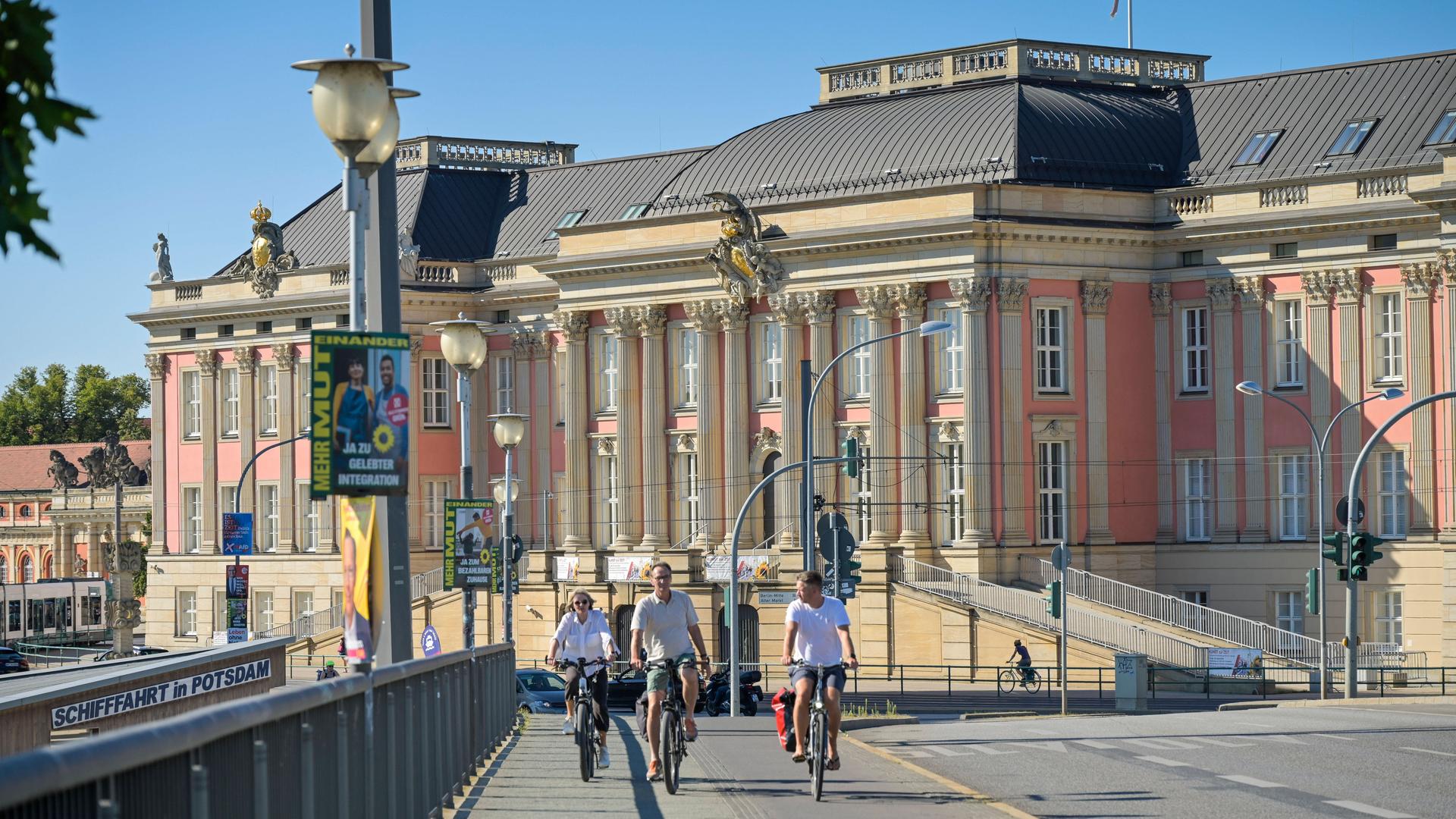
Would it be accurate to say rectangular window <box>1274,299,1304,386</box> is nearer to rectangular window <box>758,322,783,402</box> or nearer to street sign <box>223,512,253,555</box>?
rectangular window <box>758,322,783,402</box>

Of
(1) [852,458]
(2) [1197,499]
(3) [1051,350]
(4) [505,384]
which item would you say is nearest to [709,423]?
(3) [1051,350]

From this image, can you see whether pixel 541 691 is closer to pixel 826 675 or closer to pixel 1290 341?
pixel 1290 341

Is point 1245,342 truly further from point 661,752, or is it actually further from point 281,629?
point 661,752

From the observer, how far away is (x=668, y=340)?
2714 inches

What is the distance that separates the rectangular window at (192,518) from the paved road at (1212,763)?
174 ft

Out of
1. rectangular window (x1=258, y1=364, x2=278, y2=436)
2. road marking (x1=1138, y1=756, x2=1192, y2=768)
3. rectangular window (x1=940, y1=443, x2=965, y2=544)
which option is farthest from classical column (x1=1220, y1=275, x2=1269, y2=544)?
road marking (x1=1138, y1=756, x2=1192, y2=768)

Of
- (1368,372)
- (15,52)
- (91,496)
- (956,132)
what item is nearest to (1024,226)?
(956,132)

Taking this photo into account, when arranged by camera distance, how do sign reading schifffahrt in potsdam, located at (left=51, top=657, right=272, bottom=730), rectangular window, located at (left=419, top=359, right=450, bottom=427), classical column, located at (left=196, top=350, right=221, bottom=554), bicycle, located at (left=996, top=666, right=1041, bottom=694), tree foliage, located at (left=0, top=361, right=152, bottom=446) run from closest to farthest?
sign reading schifffahrt in potsdam, located at (left=51, top=657, right=272, bottom=730), bicycle, located at (left=996, top=666, right=1041, bottom=694), rectangular window, located at (left=419, top=359, right=450, bottom=427), classical column, located at (left=196, top=350, right=221, bottom=554), tree foliage, located at (left=0, top=361, right=152, bottom=446)

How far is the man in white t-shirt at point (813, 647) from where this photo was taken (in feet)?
61.5

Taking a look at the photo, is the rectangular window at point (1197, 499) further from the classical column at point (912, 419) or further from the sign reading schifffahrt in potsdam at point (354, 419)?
→ the sign reading schifffahrt in potsdam at point (354, 419)

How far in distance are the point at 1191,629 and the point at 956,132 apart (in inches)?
634

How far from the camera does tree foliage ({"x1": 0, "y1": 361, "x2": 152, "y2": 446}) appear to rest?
153500 millimetres

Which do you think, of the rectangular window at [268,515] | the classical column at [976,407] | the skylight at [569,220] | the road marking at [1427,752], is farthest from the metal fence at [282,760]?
the rectangular window at [268,515]

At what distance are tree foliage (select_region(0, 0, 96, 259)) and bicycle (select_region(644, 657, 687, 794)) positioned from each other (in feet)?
41.6
